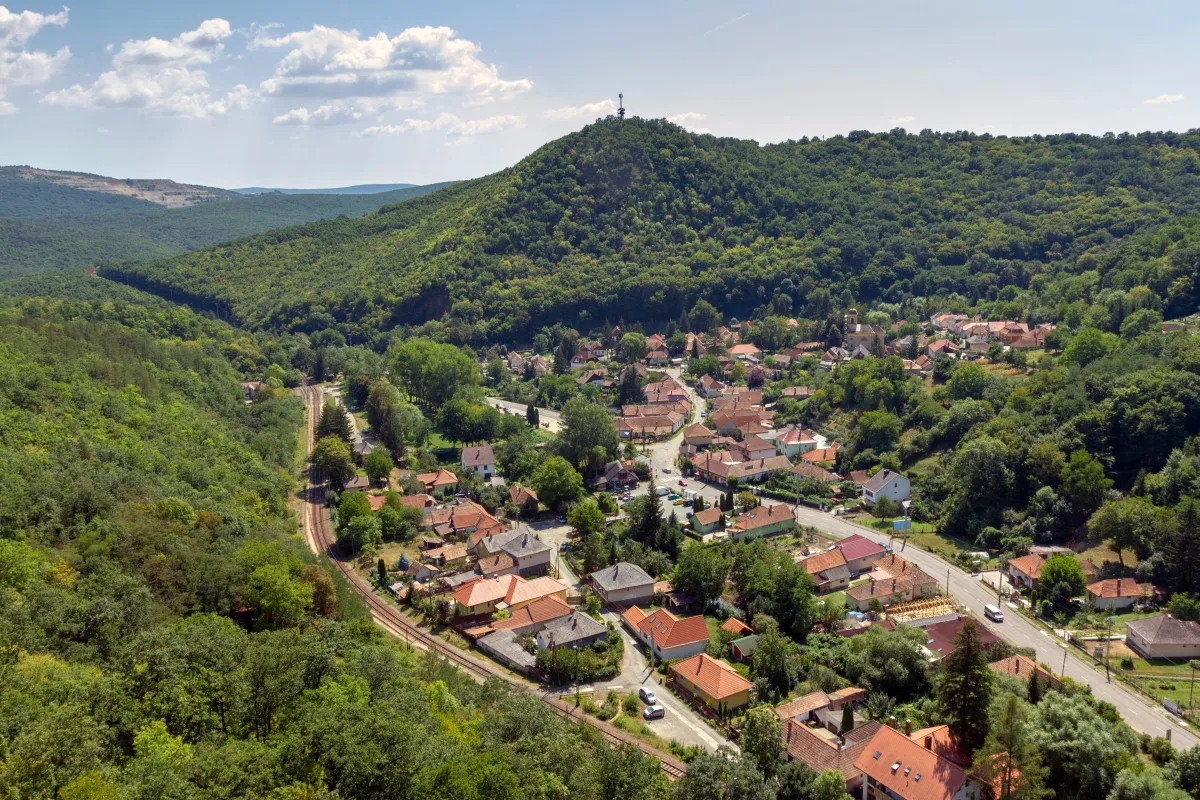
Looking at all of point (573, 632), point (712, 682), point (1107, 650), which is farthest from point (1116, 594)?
point (573, 632)

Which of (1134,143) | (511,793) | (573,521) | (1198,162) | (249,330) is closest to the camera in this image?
(511,793)

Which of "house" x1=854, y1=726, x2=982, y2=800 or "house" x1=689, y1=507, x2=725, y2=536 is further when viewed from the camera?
"house" x1=689, y1=507, x2=725, y2=536

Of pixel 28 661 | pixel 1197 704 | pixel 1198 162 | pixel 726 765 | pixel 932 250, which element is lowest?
pixel 1197 704

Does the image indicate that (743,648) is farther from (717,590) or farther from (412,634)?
(412,634)

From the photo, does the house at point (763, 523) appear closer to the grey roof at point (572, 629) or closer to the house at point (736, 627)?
the house at point (736, 627)

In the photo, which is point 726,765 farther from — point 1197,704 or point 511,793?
point 1197,704

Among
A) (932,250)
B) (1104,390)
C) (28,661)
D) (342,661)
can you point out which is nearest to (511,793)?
(342,661)

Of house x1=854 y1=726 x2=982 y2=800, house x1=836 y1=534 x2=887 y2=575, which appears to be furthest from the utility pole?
house x1=854 y1=726 x2=982 y2=800

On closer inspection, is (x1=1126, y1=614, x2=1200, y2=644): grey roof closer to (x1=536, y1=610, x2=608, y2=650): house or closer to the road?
the road
